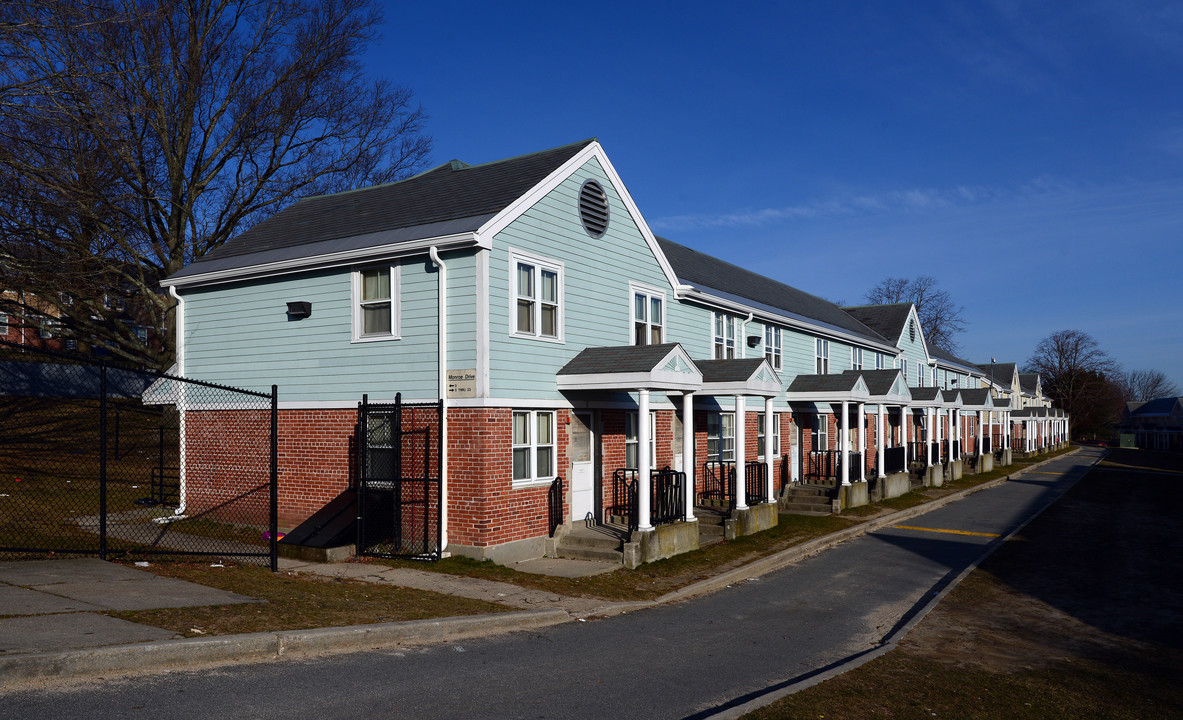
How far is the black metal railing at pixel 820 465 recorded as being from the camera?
88.0 ft

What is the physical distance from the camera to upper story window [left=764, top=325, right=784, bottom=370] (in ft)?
80.8

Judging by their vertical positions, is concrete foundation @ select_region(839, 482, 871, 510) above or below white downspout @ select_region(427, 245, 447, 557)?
below

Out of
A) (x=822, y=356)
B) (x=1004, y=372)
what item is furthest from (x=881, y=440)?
(x=1004, y=372)

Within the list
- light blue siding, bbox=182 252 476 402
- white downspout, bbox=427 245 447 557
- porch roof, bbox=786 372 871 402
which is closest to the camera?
white downspout, bbox=427 245 447 557

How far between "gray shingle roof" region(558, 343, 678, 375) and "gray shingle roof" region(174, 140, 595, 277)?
325cm

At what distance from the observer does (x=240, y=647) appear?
7.36m

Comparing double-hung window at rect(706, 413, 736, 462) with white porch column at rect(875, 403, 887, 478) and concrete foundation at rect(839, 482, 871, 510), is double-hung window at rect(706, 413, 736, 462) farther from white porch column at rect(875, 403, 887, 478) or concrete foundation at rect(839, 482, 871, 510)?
white porch column at rect(875, 403, 887, 478)

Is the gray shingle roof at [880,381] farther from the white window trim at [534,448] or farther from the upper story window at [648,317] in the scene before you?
the white window trim at [534,448]

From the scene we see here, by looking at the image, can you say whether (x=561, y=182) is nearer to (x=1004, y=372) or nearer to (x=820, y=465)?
(x=820, y=465)

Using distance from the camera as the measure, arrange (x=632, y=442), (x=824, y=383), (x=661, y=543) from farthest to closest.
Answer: (x=824, y=383), (x=632, y=442), (x=661, y=543)

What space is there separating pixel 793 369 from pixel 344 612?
19.6 meters

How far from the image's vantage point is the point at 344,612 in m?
9.11

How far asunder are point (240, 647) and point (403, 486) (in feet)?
21.4

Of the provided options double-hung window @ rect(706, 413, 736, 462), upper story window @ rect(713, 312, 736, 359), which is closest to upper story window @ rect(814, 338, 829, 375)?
upper story window @ rect(713, 312, 736, 359)
